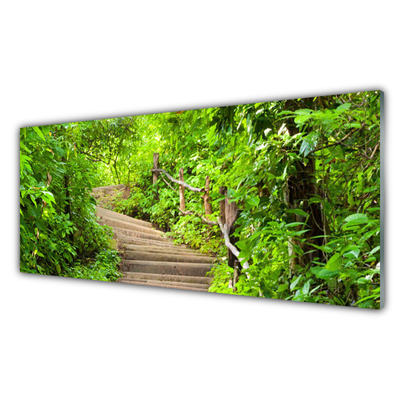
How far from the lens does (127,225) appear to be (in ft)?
11.4

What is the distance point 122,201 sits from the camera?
351 centimetres

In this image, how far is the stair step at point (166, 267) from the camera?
3.18 meters

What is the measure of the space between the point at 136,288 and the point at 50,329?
0.63m

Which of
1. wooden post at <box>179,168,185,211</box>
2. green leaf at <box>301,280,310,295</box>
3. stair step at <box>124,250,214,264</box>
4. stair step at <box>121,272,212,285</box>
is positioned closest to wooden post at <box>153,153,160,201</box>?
wooden post at <box>179,168,185,211</box>

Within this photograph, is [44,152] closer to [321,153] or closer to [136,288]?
[136,288]

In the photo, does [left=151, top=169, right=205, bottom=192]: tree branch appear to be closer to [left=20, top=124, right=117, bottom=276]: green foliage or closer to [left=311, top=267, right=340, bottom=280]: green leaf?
[left=20, top=124, right=117, bottom=276]: green foliage

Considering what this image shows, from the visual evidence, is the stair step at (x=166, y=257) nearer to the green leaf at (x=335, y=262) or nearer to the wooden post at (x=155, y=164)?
the wooden post at (x=155, y=164)

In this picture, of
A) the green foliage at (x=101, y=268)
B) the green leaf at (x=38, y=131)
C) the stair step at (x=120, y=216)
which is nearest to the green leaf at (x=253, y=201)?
the stair step at (x=120, y=216)

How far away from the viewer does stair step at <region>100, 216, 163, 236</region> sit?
343 cm

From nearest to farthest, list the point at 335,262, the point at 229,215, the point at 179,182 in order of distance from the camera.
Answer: the point at 335,262 → the point at 229,215 → the point at 179,182

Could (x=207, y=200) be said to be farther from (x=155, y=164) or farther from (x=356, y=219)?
(x=356, y=219)

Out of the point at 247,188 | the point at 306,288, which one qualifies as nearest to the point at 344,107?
the point at 247,188

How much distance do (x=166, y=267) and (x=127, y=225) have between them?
0.43 m

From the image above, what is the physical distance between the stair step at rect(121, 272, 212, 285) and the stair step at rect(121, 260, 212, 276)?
2 cm
